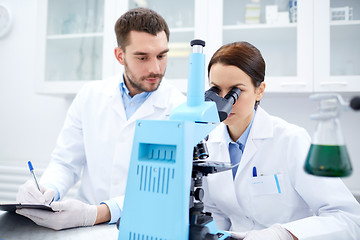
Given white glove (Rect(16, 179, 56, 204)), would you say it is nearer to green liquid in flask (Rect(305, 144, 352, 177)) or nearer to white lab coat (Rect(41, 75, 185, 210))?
white lab coat (Rect(41, 75, 185, 210))

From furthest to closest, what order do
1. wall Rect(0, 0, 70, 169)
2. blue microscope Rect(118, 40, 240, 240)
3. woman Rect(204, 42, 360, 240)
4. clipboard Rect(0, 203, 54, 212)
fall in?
wall Rect(0, 0, 70, 169) → woman Rect(204, 42, 360, 240) → clipboard Rect(0, 203, 54, 212) → blue microscope Rect(118, 40, 240, 240)

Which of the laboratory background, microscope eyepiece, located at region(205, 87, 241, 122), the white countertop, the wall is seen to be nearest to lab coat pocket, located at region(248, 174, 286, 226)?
microscope eyepiece, located at region(205, 87, 241, 122)

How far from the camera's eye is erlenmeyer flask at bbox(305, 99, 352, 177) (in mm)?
518

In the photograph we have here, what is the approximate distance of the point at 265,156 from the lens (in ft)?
3.93

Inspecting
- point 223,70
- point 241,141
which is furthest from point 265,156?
point 223,70

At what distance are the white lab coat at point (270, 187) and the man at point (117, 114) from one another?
497 mm

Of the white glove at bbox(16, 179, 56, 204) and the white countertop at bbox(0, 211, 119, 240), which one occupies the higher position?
the white glove at bbox(16, 179, 56, 204)

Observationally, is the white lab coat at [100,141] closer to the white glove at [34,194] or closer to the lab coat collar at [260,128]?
the white glove at [34,194]

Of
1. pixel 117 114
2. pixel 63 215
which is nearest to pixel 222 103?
pixel 63 215

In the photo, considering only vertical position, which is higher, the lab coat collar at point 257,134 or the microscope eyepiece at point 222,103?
the microscope eyepiece at point 222,103

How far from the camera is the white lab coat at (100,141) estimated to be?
153 cm

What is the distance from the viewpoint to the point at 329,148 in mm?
525

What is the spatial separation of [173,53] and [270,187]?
1.43 meters

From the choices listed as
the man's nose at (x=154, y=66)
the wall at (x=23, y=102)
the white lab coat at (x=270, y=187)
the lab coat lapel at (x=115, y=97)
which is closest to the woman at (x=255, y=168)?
the white lab coat at (x=270, y=187)
